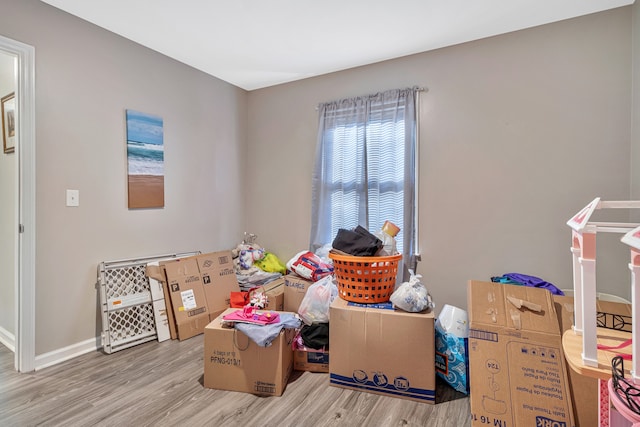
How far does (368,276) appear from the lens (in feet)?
6.54

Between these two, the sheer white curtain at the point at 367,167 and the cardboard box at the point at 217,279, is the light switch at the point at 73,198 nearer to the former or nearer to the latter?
the cardboard box at the point at 217,279

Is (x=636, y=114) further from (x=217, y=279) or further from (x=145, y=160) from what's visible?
(x=145, y=160)

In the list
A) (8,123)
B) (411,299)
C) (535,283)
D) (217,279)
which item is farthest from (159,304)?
(535,283)

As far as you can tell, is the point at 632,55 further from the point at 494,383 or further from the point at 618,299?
the point at 494,383

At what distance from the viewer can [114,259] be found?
254 centimetres

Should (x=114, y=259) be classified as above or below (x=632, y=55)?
below

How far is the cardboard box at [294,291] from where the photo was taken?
8.75 feet

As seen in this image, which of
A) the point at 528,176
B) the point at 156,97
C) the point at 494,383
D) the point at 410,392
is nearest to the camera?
the point at 494,383

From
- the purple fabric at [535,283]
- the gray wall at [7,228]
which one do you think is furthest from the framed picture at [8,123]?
the purple fabric at [535,283]

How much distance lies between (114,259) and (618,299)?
11.4 feet

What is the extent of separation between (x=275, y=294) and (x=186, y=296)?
752 mm

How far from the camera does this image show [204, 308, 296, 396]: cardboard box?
6.08 ft

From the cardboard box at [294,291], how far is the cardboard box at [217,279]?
64 centimetres

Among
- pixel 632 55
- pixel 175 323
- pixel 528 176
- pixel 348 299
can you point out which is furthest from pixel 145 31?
pixel 632 55
